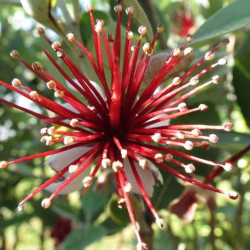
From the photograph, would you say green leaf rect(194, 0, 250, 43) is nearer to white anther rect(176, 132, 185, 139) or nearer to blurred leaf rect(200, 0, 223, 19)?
white anther rect(176, 132, 185, 139)

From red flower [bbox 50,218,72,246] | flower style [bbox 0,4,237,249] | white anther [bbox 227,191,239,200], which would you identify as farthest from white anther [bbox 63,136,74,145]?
red flower [bbox 50,218,72,246]

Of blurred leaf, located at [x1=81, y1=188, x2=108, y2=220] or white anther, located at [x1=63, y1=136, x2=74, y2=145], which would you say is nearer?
white anther, located at [x1=63, y1=136, x2=74, y2=145]

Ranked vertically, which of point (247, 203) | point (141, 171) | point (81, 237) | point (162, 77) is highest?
point (162, 77)

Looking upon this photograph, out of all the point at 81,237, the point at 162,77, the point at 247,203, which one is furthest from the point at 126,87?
the point at 247,203

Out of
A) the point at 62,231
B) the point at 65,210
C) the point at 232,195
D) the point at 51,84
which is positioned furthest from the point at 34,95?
the point at 62,231

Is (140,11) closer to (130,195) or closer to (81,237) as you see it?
(130,195)

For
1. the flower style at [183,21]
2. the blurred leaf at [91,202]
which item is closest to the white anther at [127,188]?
the blurred leaf at [91,202]
